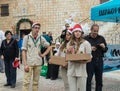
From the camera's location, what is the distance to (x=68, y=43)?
743 centimetres

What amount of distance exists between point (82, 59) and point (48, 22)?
20055 millimetres

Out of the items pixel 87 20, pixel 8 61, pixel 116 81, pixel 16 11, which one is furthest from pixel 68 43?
pixel 16 11

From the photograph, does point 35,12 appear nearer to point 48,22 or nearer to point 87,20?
point 48,22

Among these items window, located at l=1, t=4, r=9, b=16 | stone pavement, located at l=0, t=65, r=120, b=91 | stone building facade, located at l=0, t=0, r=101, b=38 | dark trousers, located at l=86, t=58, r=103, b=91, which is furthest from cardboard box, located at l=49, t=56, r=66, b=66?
window, located at l=1, t=4, r=9, b=16

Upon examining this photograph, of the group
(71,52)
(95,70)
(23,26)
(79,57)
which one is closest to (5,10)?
(23,26)

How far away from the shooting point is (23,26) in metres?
27.8

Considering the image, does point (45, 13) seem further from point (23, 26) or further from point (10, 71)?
point (10, 71)

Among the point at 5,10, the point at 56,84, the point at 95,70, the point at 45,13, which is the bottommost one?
the point at 56,84

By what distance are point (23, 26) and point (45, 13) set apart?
2207 mm

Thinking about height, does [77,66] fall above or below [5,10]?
below

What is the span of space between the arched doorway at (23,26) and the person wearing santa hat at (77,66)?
811 inches

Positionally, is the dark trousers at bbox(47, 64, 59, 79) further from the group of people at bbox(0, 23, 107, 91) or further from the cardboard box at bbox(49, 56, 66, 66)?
the cardboard box at bbox(49, 56, 66, 66)

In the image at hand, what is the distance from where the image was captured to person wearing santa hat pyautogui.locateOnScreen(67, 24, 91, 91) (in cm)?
702

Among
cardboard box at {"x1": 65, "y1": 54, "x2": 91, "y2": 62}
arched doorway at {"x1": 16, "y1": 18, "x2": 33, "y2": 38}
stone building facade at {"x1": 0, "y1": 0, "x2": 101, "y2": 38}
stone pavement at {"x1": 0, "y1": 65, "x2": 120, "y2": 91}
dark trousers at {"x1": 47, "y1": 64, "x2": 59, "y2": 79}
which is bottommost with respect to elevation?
stone pavement at {"x1": 0, "y1": 65, "x2": 120, "y2": 91}
